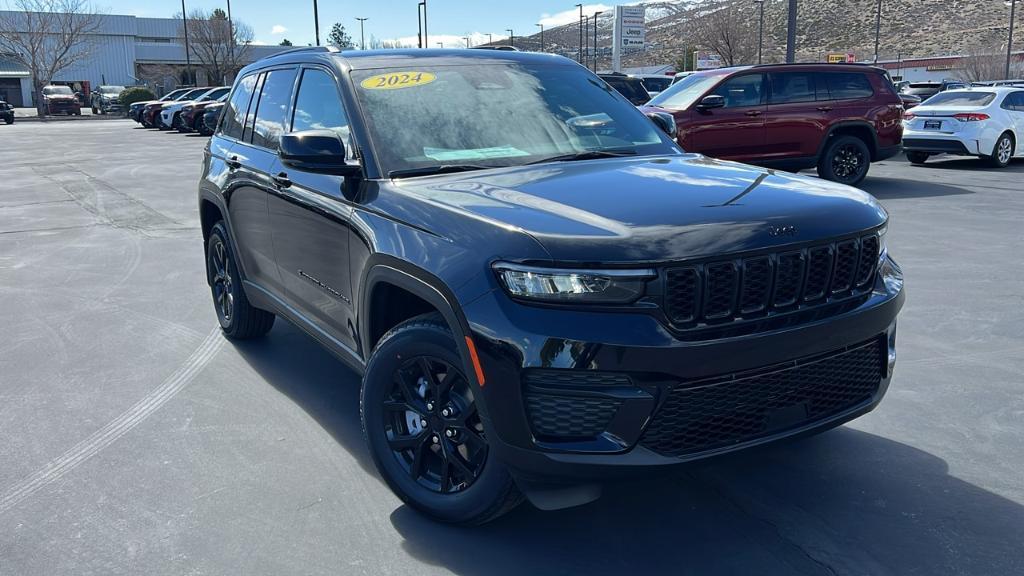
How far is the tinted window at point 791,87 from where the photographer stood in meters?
13.2

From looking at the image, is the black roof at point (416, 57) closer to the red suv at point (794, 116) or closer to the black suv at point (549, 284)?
the black suv at point (549, 284)

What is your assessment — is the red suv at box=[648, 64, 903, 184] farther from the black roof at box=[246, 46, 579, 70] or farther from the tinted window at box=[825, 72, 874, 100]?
the black roof at box=[246, 46, 579, 70]

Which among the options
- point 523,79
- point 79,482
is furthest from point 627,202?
point 79,482

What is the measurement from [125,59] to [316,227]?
309 feet

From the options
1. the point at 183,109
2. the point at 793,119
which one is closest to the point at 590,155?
the point at 793,119

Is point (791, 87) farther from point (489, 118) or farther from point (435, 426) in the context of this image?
point (435, 426)

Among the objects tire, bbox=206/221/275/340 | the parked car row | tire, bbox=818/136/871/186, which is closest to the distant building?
the parked car row

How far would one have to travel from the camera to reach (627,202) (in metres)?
3.06

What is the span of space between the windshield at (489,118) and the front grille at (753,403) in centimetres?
147

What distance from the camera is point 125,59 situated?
87500mm

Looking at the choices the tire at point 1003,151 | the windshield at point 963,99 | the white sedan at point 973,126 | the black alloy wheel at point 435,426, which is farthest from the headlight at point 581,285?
the windshield at point 963,99

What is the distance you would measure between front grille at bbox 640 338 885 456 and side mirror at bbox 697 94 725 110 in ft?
31.8

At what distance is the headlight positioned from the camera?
270 centimetres

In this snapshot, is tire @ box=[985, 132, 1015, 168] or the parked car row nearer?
tire @ box=[985, 132, 1015, 168]
